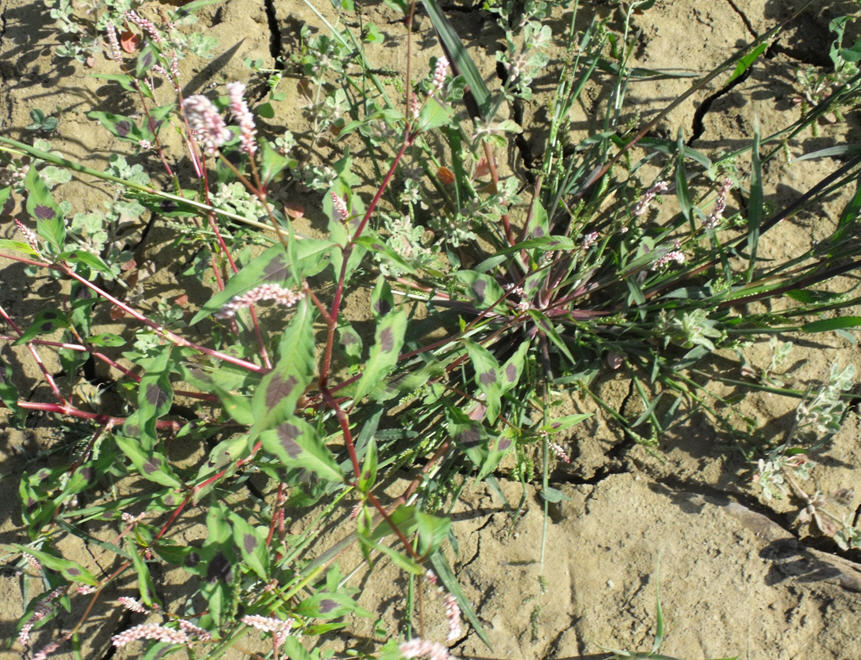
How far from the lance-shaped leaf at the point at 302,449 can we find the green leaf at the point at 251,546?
37cm

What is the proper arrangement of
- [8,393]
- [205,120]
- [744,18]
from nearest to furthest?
[205,120], [8,393], [744,18]

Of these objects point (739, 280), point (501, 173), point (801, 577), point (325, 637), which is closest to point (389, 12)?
point (501, 173)

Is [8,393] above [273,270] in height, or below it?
below

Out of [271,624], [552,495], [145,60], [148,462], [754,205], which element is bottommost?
[552,495]

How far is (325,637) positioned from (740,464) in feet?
5.53

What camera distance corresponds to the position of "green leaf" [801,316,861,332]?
6.64 ft

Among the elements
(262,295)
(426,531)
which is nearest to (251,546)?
(426,531)

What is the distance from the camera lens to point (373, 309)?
1933 mm

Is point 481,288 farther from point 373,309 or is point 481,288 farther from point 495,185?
point 495,185

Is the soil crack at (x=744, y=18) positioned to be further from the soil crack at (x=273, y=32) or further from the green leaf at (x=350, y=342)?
the green leaf at (x=350, y=342)

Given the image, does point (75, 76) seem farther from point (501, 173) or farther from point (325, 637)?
point (325, 637)

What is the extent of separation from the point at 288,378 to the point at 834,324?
1778mm

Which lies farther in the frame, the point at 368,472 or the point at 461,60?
the point at 461,60

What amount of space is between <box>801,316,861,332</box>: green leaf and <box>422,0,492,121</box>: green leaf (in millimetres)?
1305
